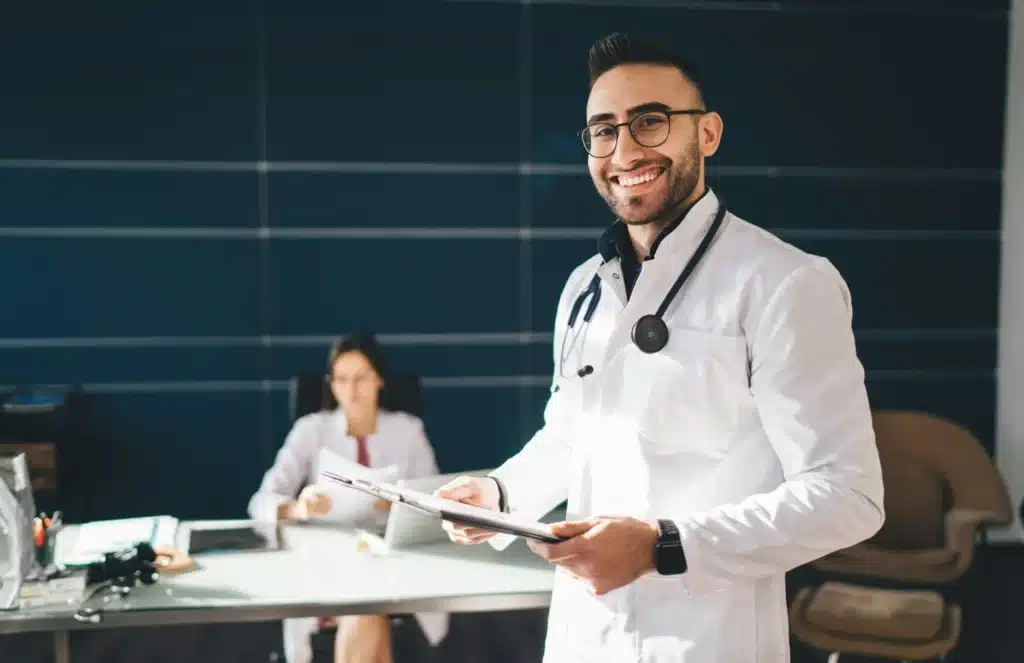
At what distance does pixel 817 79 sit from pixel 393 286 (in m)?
2.40

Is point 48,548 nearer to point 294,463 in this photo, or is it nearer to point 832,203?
point 294,463

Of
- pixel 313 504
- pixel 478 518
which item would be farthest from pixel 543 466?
pixel 313 504

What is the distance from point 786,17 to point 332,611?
389 centimetres

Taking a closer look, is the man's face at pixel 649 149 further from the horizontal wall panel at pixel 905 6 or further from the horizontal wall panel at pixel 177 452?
the horizontal wall panel at pixel 905 6

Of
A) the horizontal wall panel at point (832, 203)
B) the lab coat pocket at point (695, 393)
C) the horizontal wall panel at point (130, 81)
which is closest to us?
the lab coat pocket at point (695, 393)

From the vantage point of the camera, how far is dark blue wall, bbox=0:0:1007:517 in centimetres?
445

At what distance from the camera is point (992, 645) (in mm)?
3705

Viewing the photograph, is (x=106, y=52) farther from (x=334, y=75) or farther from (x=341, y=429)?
(x=341, y=429)

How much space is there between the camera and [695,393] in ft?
4.50

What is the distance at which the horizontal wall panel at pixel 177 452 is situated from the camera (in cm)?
457

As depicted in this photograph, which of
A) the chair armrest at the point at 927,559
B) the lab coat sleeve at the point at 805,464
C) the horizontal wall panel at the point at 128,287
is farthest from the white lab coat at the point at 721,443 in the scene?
the horizontal wall panel at the point at 128,287

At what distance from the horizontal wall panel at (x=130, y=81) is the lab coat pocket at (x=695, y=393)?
3.60 m

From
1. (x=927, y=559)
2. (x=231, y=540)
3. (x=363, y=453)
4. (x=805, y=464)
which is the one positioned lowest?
(x=927, y=559)

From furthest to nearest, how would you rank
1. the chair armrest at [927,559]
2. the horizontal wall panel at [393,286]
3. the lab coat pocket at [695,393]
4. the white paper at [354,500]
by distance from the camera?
the horizontal wall panel at [393,286] < the chair armrest at [927,559] < the white paper at [354,500] < the lab coat pocket at [695,393]
